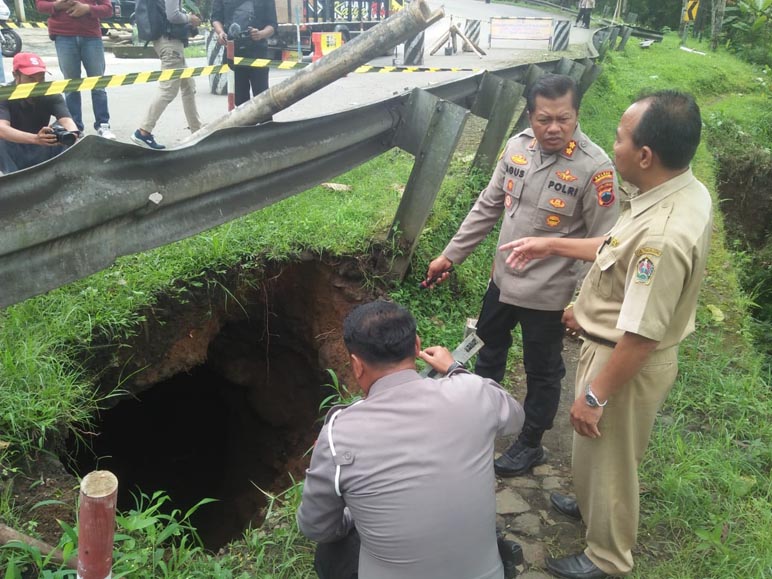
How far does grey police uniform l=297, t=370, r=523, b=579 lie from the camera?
1896mm

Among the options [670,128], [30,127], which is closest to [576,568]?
[670,128]

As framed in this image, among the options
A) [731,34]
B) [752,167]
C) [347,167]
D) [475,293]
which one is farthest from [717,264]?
[731,34]

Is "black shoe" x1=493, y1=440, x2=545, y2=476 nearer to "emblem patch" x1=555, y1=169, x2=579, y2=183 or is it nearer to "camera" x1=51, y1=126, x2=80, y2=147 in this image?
"emblem patch" x1=555, y1=169, x2=579, y2=183

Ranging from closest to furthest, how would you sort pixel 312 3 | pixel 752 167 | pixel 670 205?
pixel 670 205 → pixel 752 167 → pixel 312 3

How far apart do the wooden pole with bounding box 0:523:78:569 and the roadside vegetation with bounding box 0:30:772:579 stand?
0.13ft

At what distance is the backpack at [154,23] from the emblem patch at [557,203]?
544cm

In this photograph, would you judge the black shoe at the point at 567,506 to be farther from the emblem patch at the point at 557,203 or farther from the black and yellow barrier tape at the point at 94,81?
the black and yellow barrier tape at the point at 94,81

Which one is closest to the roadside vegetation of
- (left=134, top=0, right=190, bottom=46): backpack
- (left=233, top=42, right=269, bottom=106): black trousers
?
(left=233, top=42, right=269, bottom=106): black trousers

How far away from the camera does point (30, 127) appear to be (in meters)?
5.05

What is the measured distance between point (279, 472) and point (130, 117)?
17.6 ft

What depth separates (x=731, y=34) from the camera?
23.0 metres

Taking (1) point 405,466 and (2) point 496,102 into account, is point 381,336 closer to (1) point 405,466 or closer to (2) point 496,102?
(1) point 405,466

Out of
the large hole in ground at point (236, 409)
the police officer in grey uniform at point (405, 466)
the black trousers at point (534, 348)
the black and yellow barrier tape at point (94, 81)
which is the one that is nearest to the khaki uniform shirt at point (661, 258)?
the police officer in grey uniform at point (405, 466)

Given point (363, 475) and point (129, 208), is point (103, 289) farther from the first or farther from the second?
point (363, 475)
